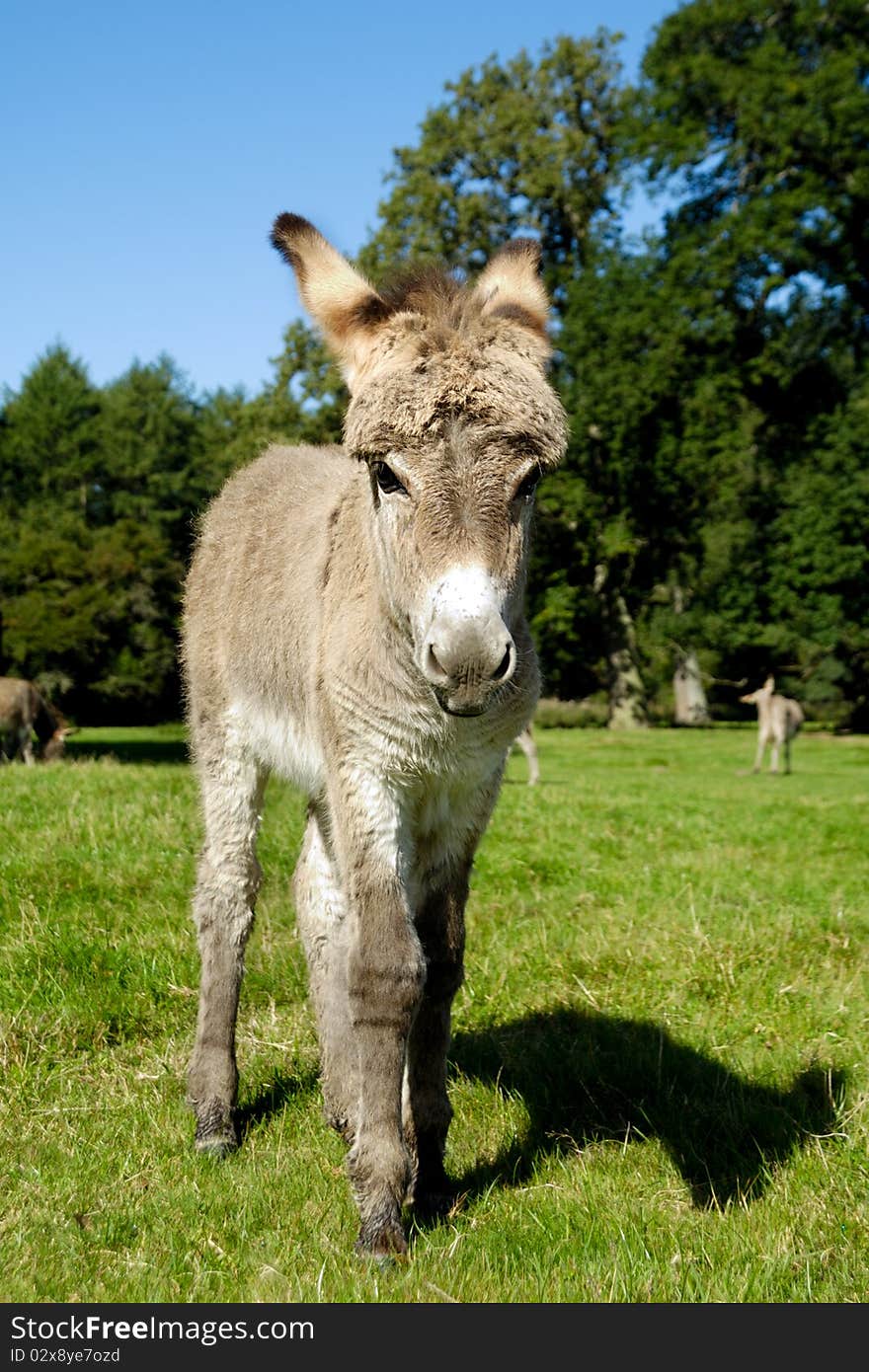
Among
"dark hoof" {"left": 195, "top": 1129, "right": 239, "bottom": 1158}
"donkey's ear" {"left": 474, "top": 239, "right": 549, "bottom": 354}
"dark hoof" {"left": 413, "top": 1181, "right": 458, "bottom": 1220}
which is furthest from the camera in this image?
"dark hoof" {"left": 195, "top": 1129, "right": 239, "bottom": 1158}

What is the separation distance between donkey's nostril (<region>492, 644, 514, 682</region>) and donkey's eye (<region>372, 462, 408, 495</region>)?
66 cm

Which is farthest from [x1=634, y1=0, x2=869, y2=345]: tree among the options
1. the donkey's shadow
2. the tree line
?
the donkey's shadow

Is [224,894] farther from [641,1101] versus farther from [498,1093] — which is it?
[641,1101]

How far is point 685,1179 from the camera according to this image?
13.2ft

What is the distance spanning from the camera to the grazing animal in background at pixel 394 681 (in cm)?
309

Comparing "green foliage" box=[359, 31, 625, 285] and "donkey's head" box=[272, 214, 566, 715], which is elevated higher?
"green foliage" box=[359, 31, 625, 285]

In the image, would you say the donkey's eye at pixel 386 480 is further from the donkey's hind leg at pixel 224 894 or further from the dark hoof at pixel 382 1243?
the dark hoof at pixel 382 1243

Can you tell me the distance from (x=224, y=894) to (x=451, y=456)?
251 centimetres

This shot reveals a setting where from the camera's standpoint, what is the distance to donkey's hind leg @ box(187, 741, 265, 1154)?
183 inches

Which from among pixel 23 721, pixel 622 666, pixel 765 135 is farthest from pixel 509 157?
pixel 23 721

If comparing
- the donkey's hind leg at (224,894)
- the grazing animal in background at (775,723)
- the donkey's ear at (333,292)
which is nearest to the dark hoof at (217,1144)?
the donkey's hind leg at (224,894)

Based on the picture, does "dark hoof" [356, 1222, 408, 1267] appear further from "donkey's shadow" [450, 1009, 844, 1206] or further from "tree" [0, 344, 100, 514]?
"tree" [0, 344, 100, 514]

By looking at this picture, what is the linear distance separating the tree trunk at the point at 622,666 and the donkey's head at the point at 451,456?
35322mm
